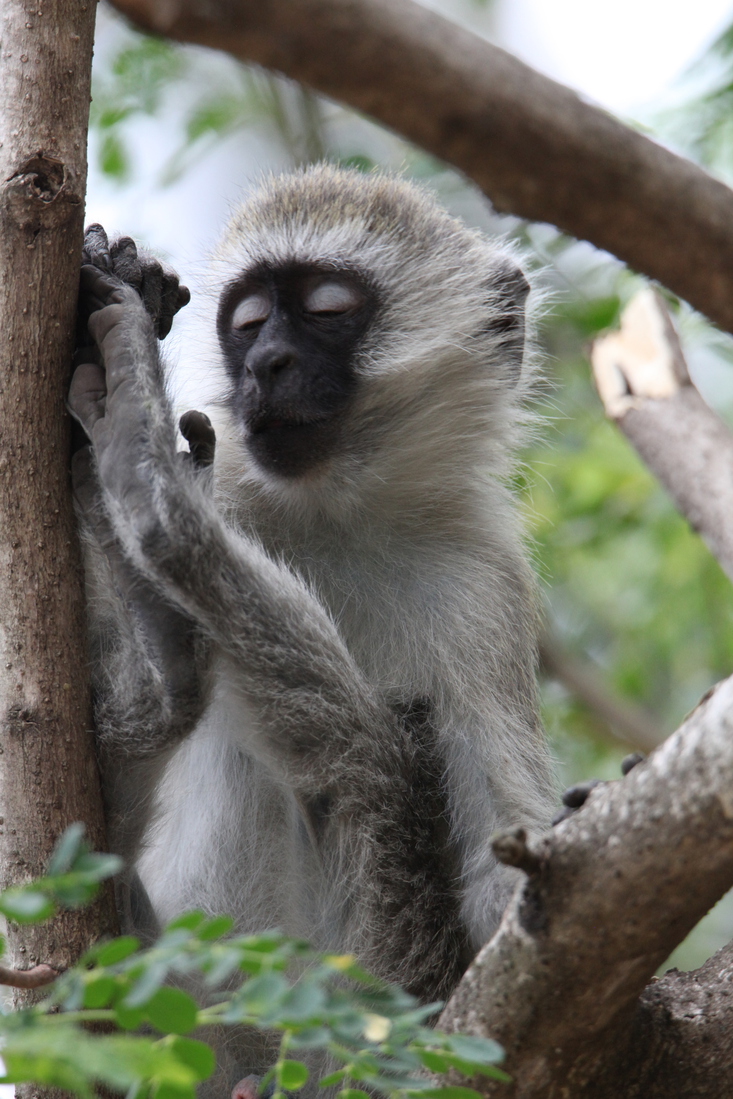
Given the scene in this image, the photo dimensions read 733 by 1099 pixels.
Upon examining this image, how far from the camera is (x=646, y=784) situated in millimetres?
2082

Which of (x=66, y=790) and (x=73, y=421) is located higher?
(x=73, y=421)

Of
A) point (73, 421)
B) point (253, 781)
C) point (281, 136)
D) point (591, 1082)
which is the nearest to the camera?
point (591, 1082)

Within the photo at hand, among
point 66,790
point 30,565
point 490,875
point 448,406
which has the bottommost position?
point 490,875

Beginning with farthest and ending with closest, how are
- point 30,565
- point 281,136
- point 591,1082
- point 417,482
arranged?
point 281,136
point 417,482
point 30,565
point 591,1082

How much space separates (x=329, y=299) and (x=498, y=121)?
2.50m

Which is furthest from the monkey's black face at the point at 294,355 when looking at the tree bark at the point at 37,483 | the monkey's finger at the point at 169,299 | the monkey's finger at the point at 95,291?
the tree bark at the point at 37,483

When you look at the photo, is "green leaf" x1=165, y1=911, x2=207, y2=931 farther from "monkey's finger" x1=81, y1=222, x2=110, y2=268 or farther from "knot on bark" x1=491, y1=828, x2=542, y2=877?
"monkey's finger" x1=81, y1=222, x2=110, y2=268

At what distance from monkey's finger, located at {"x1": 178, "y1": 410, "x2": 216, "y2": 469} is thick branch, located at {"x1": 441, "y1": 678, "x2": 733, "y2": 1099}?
153cm

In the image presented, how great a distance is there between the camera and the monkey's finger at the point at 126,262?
10.9 ft

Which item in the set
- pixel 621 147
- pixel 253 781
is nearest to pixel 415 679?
pixel 253 781

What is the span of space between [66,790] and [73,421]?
96cm

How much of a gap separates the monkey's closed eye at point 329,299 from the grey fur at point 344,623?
0.13 metres

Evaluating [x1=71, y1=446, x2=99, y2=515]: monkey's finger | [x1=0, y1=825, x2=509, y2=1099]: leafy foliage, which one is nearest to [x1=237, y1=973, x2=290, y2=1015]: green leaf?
[x1=0, y1=825, x2=509, y2=1099]: leafy foliage

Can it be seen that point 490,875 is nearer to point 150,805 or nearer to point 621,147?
point 150,805
